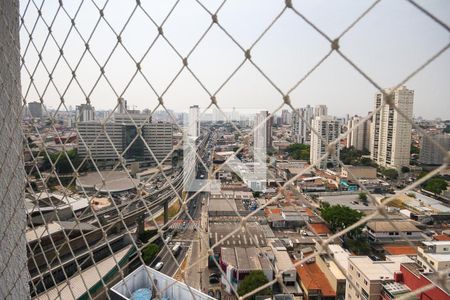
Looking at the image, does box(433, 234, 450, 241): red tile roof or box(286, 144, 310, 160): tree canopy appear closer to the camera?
box(433, 234, 450, 241): red tile roof

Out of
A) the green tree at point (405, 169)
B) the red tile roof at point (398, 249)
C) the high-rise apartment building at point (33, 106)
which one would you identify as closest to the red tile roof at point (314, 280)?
the red tile roof at point (398, 249)

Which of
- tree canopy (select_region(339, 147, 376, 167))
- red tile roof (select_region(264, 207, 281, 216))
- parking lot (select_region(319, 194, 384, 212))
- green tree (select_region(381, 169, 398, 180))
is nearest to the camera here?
red tile roof (select_region(264, 207, 281, 216))

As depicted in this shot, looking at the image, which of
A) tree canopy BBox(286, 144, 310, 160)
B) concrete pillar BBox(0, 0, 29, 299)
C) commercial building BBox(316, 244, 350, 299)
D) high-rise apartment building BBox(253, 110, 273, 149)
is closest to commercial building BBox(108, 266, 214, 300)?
concrete pillar BBox(0, 0, 29, 299)

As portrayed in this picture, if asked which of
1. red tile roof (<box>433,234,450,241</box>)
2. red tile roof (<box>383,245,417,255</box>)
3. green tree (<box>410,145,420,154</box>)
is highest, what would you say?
green tree (<box>410,145,420,154</box>)

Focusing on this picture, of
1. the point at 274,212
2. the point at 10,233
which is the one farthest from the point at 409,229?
the point at 10,233

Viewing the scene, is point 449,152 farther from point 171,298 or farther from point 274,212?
point 274,212

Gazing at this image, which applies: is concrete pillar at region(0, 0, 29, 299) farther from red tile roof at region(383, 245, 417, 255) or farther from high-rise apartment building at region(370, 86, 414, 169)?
high-rise apartment building at region(370, 86, 414, 169)

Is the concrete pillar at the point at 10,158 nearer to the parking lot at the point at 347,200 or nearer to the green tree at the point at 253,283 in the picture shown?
the green tree at the point at 253,283
